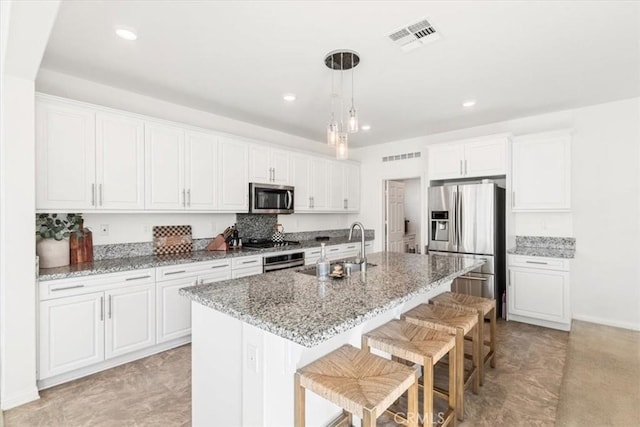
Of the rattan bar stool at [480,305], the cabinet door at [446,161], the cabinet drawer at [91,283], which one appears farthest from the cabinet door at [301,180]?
the rattan bar stool at [480,305]

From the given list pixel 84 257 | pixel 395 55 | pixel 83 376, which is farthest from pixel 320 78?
pixel 83 376

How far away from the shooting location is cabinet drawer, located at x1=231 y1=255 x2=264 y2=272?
3559mm

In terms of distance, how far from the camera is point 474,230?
4.05 m

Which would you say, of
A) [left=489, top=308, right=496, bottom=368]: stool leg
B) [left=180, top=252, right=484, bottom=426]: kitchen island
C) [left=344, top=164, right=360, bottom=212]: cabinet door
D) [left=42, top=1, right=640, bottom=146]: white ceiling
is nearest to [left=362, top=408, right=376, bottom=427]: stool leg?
[left=180, top=252, right=484, bottom=426]: kitchen island

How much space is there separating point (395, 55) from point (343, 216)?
3.83m

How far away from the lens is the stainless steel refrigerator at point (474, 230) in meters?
3.92

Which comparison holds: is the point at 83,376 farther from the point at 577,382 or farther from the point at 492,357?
the point at 577,382

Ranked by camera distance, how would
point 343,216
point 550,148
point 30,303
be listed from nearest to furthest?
point 30,303
point 550,148
point 343,216

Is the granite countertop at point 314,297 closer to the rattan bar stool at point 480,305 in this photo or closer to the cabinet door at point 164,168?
the rattan bar stool at point 480,305

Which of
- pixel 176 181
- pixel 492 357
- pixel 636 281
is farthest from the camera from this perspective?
pixel 636 281

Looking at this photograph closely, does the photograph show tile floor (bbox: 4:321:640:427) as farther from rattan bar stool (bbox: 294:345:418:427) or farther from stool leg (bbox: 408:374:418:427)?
rattan bar stool (bbox: 294:345:418:427)

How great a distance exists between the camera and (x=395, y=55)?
2.56m

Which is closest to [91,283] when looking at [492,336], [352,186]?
[492,336]

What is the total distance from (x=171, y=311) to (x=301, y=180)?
8.44ft
